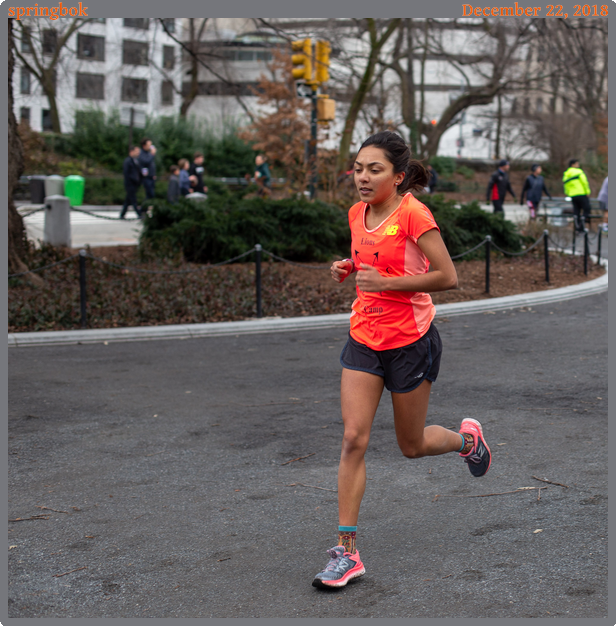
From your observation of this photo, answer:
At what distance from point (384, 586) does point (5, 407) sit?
418 cm

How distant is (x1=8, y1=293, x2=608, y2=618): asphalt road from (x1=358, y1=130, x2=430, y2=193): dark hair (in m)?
1.71

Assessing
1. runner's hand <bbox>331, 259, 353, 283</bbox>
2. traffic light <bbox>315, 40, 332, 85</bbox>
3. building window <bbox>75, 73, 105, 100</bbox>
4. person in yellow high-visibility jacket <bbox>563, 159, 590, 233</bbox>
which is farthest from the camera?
building window <bbox>75, 73, 105, 100</bbox>

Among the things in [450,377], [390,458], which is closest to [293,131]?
[450,377]

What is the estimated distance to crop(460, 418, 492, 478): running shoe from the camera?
15.3 ft

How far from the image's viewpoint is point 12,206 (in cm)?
1403

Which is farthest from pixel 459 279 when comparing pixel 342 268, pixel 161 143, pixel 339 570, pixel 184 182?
pixel 161 143

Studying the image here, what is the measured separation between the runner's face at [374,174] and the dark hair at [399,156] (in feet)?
0.08

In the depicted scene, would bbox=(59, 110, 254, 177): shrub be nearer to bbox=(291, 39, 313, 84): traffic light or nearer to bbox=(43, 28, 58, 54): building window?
bbox=(43, 28, 58, 54): building window

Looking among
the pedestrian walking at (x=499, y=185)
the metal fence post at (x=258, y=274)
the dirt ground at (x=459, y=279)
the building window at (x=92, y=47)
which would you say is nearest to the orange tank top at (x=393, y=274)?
the metal fence post at (x=258, y=274)

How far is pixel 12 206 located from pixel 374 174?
1138 centimetres

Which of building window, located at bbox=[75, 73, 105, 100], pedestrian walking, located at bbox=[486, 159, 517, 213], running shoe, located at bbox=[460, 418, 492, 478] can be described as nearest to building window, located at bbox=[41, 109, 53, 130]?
building window, located at bbox=[75, 73, 105, 100]

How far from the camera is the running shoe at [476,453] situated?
183 inches

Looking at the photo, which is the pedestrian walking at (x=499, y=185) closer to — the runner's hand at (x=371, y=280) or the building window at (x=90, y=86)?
the runner's hand at (x=371, y=280)

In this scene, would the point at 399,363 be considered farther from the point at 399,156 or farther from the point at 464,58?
the point at 464,58
